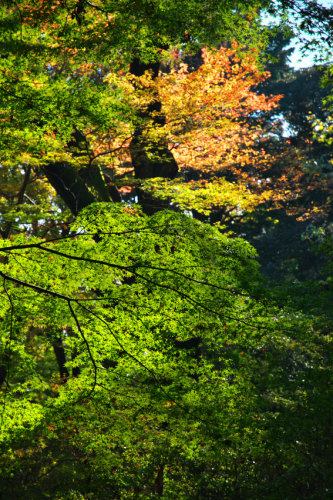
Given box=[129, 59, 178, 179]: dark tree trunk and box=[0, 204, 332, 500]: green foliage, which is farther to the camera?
box=[129, 59, 178, 179]: dark tree trunk

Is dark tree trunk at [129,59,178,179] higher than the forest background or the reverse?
higher

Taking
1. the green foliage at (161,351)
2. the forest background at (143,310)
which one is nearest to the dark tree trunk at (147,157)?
the forest background at (143,310)

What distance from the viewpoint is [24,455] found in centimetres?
793

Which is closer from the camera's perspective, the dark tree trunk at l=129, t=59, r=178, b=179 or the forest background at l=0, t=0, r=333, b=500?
the forest background at l=0, t=0, r=333, b=500

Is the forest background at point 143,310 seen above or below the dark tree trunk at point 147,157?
below

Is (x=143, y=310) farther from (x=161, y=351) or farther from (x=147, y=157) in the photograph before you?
(x=147, y=157)

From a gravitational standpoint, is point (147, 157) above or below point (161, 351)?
above

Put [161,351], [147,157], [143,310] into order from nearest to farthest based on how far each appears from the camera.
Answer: [143,310] → [161,351] → [147,157]

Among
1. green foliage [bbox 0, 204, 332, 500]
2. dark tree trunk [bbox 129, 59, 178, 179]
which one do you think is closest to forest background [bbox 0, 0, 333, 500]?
green foliage [bbox 0, 204, 332, 500]

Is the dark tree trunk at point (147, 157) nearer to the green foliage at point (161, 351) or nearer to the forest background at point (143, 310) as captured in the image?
the forest background at point (143, 310)

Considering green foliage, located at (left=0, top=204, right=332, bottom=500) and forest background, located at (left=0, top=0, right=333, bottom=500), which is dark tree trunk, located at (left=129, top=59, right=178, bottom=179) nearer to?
forest background, located at (left=0, top=0, right=333, bottom=500)

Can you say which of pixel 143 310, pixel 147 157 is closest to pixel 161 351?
pixel 143 310

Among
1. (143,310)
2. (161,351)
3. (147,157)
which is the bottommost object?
(161,351)

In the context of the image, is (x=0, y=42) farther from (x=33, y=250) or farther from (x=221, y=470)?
(x=221, y=470)
